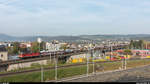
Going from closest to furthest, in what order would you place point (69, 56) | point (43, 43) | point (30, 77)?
point (30, 77)
point (69, 56)
point (43, 43)

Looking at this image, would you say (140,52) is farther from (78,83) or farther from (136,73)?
(78,83)

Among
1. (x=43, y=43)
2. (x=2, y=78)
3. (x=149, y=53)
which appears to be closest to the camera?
(x=2, y=78)

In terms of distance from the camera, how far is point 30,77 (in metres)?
17.2

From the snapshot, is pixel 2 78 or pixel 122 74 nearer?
pixel 2 78

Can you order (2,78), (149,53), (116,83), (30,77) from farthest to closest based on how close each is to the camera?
(149,53)
(30,77)
(2,78)
(116,83)

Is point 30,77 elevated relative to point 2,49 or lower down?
lower down

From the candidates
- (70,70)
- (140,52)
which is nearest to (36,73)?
A: (70,70)

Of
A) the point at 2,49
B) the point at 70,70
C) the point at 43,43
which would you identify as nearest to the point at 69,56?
the point at 2,49

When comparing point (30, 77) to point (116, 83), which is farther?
point (30, 77)

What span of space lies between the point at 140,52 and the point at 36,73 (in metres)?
40.3

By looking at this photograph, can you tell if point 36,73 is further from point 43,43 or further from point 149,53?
point 43,43

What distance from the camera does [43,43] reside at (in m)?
65.9

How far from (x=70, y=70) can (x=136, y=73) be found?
8.16 metres

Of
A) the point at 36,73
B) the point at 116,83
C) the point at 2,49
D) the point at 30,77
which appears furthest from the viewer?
the point at 2,49
